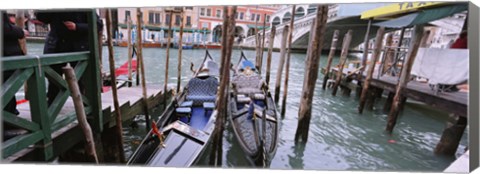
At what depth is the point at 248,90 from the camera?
4883mm

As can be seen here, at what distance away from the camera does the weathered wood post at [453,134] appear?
10.8ft

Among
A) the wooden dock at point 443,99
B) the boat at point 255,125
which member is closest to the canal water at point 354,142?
the boat at point 255,125

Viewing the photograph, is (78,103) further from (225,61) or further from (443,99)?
(443,99)

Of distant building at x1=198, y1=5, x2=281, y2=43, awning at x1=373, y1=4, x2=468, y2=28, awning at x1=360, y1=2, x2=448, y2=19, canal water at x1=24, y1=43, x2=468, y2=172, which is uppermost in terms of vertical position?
distant building at x1=198, y1=5, x2=281, y2=43

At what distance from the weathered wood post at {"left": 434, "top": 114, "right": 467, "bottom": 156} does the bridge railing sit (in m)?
4.00

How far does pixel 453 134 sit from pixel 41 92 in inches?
168

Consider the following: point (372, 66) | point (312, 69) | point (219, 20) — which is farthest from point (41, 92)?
point (219, 20)

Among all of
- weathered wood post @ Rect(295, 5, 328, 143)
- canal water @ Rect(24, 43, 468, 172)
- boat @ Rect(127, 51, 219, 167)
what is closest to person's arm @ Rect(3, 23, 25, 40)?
boat @ Rect(127, 51, 219, 167)

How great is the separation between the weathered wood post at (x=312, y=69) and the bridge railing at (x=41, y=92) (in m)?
2.19

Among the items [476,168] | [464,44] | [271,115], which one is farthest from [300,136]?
[464,44]

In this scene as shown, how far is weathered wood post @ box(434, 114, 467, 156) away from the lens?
3305 mm

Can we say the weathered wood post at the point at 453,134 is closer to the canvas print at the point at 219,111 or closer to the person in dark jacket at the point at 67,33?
the canvas print at the point at 219,111

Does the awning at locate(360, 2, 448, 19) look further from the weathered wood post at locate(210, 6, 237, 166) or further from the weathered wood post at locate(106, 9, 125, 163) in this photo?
the weathered wood post at locate(106, 9, 125, 163)

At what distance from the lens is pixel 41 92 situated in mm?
1623
